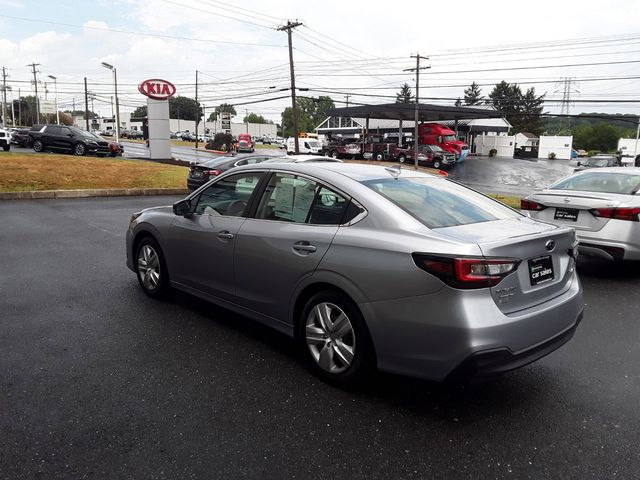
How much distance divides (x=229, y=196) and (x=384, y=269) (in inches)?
77.1

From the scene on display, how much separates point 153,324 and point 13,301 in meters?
1.74

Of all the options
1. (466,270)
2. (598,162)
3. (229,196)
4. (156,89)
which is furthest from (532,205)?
(598,162)

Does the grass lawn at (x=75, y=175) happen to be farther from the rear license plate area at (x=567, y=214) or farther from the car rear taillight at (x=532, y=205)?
the rear license plate area at (x=567, y=214)

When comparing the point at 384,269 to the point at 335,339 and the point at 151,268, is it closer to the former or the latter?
the point at 335,339

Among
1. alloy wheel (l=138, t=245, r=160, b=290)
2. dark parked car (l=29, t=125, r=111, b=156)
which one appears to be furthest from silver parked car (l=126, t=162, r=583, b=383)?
dark parked car (l=29, t=125, r=111, b=156)

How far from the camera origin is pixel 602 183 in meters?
6.93

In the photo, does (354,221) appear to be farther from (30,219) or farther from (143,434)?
(30,219)

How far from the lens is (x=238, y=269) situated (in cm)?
406

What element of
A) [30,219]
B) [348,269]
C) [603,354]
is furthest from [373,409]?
[30,219]

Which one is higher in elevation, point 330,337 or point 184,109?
point 184,109

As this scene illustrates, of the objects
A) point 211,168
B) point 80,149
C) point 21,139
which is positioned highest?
point 21,139

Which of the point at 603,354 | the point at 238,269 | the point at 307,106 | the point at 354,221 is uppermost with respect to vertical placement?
the point at 307,106

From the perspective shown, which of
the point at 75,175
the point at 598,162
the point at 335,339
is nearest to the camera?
the point at 335,339

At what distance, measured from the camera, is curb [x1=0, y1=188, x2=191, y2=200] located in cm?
1384
